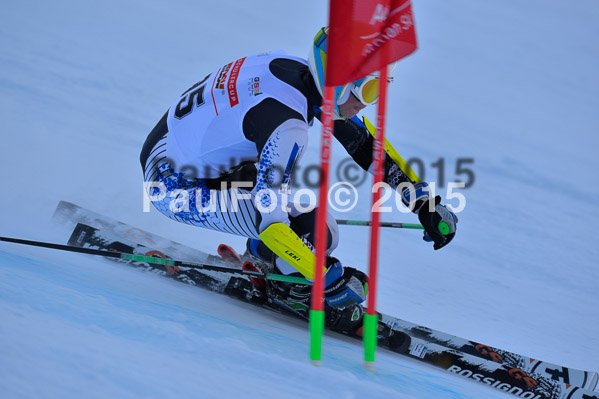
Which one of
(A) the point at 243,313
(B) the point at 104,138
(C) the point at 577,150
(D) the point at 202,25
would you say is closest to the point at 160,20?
(D) the point at 202,25

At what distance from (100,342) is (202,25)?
23.6ft

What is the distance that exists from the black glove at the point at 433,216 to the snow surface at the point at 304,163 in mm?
558

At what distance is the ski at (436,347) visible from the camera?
2.72 m

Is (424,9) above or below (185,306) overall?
above

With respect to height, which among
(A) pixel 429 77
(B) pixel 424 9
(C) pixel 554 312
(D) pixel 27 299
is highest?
(B) pixel 424 9

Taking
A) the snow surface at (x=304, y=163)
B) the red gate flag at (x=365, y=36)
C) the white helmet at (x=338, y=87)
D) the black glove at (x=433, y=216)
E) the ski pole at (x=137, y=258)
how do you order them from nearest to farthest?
the snow surface at (x=304, y=163)
the red gate flag at (x=365, y=36)
the white helmet at (x=338, y=87)
the ski pole at (x=137, y=258)
the black glove at (x=433, y=216)

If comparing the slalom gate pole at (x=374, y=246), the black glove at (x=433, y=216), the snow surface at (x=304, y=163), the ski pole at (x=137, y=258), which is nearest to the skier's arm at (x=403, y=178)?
the black glove at (x=433, y=216)

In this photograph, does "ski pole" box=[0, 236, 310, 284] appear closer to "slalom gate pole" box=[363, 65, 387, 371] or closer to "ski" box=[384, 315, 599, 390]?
"ski" box=[384, 315, 599, 390]

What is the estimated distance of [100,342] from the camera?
1.70 meters

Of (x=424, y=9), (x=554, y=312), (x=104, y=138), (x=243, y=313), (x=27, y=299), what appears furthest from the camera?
(x=424, y=9)

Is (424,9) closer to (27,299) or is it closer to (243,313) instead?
(243,313)

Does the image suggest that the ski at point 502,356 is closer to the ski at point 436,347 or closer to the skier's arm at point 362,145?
the ski at point 436,347

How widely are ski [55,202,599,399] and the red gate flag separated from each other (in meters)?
1.59

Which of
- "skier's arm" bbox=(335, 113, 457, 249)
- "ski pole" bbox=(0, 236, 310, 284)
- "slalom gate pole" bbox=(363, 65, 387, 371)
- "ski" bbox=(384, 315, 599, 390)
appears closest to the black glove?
"skier's arm" bbox=(335, 113, 457, 249)
